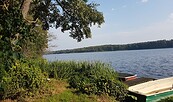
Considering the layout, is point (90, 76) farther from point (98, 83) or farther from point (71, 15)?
point (71, 15)

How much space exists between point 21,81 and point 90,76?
3.30 meters

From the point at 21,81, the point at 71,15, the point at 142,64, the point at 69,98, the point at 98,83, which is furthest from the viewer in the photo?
the point at 142,64

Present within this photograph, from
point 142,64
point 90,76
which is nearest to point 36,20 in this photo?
point 90,76

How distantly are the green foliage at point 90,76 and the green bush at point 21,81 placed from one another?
175 cm

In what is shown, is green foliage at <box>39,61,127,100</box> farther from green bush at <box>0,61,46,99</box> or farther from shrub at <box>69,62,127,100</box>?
green bush at <box>0,61,46,99</box>

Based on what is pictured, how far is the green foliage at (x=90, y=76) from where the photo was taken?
11.8 meters

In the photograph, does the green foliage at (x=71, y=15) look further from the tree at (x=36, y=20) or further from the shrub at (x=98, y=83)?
the shrub at (x=98, y=83)

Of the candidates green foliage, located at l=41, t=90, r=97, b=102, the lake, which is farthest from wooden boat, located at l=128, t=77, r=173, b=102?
green foliage, located at l=41, t=90, r=97, b=102

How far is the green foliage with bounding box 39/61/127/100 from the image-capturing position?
11.8 metres

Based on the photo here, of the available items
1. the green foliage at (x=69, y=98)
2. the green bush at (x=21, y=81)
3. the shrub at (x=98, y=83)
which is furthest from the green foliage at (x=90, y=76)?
the green bush at (x=21, y=81)

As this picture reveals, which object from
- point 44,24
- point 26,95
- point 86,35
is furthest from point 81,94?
point 44,24

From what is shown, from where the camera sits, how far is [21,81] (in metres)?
10.5

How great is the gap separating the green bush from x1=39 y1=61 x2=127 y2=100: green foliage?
1755 millimetres

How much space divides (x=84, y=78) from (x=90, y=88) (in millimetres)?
852
